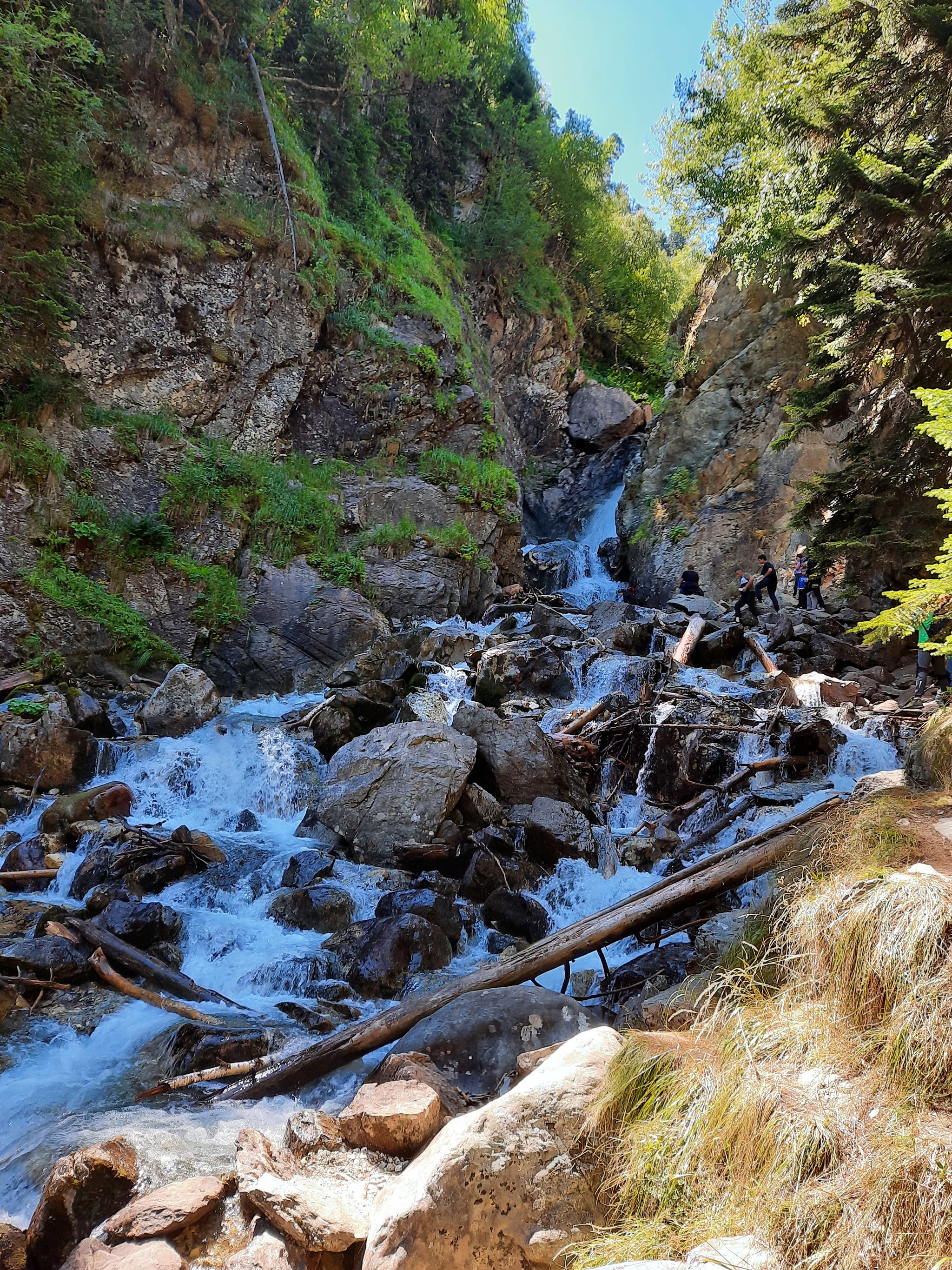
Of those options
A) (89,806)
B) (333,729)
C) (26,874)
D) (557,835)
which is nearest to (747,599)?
(557,835)

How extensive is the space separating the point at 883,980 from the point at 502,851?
565cm

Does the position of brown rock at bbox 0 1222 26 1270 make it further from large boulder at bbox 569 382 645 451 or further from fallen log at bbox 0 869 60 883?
large boulder at bbox 569 382 645 451

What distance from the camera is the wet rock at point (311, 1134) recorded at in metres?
3.22

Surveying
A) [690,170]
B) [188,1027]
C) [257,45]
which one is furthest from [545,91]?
[188,1027]

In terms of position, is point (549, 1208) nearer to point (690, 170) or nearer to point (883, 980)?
point (883, 980)

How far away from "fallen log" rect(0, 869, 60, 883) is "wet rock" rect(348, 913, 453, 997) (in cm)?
354

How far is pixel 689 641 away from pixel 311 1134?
37.3 feet

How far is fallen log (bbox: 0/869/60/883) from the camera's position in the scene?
22.4 feet

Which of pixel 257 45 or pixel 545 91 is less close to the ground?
pixel 545 91

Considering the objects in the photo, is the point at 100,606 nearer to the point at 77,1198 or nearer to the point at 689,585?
the point at 77,1198

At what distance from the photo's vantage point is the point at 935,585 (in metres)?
4.34

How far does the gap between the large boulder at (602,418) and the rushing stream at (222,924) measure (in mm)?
19090

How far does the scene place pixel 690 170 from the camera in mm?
20391

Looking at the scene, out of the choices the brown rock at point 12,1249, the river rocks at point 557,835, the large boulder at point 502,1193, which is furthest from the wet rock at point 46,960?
the river rocks at point 557,835
